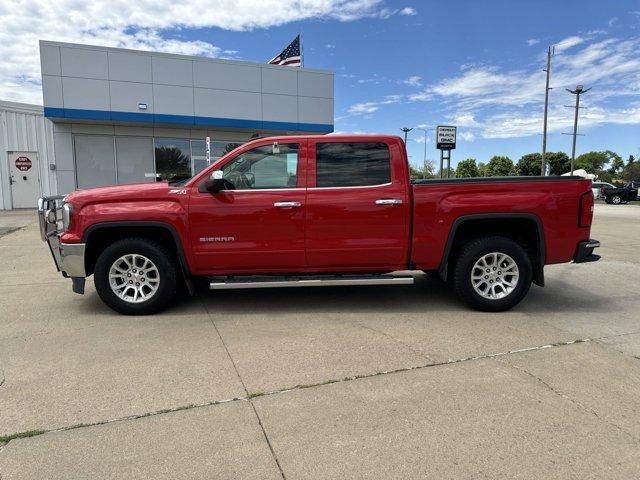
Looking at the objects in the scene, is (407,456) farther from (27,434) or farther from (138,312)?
(138,312)

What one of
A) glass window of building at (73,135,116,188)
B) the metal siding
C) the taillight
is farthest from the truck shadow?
glass window of building at (73,135,116,188)

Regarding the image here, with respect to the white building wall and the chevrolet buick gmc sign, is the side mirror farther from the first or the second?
the white building wall

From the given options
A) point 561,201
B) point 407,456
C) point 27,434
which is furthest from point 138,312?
point 561,201

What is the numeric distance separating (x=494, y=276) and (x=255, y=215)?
9.02ft

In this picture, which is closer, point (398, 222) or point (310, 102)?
point (398, 222)

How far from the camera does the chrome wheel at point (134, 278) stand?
17.0 ft

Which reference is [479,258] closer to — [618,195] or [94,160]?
[94,160]

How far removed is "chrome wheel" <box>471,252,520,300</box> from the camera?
533 cm

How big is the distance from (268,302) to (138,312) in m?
1.47

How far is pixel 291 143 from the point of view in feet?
17.3

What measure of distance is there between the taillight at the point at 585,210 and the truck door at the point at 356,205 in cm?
193

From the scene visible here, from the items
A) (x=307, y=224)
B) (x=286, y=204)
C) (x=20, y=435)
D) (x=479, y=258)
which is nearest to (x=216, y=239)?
(x=286, y=204)

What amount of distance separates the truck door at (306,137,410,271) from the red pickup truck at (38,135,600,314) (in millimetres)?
11

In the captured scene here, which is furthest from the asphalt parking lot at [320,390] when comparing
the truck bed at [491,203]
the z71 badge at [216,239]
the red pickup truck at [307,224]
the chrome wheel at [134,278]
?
the truck bed at [491,203]
